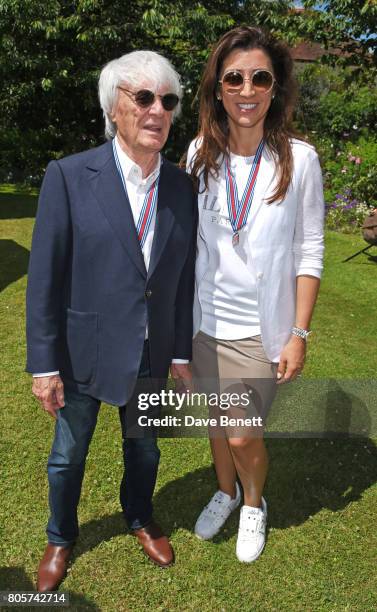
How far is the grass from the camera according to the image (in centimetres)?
291

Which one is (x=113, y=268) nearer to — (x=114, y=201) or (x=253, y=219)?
(x=114, y=201)

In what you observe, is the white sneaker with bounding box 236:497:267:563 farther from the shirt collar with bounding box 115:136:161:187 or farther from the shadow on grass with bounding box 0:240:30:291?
the shadow on grass with bounding box 0:240:30:291

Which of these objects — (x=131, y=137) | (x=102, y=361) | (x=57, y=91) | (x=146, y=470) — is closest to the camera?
(x=131, y=137)

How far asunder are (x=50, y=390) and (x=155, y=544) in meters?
1.29

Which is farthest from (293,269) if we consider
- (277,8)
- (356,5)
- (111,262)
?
(277,8)

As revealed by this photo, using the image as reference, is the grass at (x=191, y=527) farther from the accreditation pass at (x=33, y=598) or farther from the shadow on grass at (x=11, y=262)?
the shadow on grass at (x=11, y=262)

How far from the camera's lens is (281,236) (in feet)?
8.21

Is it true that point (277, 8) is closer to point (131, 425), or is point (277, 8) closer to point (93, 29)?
point (93, 29)

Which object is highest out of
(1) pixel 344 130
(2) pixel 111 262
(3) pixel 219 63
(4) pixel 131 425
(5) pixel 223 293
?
(3) pixel 219 63

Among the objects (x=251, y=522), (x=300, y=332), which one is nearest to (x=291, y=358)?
(x=300, y=332)

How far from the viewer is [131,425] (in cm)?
274

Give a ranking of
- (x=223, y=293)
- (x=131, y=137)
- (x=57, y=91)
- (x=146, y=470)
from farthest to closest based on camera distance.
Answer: (x=57, y=91) < (x=146, y=470) < (x=223, y=293) < (x=131, y=137)

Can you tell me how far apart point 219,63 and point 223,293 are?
110 cm

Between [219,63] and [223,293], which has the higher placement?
[219,63]
